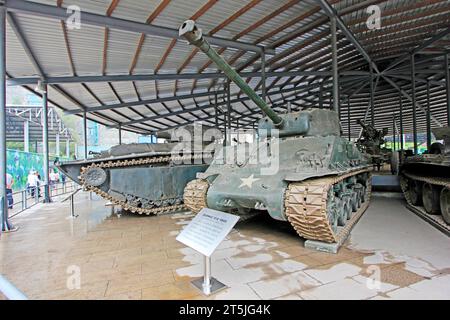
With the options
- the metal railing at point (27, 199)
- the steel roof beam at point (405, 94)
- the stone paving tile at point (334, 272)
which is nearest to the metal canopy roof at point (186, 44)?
the steel roof beam at point (405, 94)

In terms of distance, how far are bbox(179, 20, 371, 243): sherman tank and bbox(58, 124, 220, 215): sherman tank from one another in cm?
188

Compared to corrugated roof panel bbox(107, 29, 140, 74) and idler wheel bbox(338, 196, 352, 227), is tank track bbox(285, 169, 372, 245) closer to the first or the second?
idler wheel bbox(338, 196, 352, 227)

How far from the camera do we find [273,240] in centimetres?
536

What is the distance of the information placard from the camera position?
306 cm

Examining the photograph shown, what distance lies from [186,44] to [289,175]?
25.9 ft

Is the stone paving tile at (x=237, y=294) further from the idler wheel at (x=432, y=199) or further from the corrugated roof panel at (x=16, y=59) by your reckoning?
the corrugated roof panel at (x=16, y=59)

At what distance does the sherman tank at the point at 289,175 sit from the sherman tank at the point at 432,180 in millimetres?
1501

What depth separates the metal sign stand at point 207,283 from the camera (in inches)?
126

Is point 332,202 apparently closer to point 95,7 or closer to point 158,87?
point 95,7

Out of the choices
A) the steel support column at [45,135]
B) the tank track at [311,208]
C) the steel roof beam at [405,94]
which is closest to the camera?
the tank track at [311,208]

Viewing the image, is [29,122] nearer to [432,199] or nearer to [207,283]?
[207,283]

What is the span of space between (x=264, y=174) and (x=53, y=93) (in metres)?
14.0

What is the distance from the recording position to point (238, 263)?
4156 millimetres
